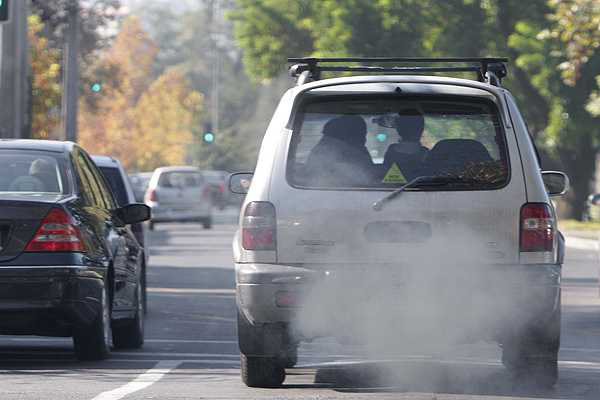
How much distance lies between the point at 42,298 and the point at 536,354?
10.6ft

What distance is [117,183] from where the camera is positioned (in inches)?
685

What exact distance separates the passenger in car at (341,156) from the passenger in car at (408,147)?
14 centimetres

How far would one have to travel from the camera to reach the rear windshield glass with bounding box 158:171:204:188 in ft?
146

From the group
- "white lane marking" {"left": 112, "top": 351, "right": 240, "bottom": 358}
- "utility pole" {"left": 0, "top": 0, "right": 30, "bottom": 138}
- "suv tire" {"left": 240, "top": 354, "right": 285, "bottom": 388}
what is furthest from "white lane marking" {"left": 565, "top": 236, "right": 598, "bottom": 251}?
"suv tire" {"left": 240, "top": 354, "right": 285, "bottom": 388}

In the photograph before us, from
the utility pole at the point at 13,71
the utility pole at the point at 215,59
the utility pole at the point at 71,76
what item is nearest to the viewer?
the utility pole at the point at 13,71

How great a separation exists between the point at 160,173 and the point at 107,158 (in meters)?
26.3

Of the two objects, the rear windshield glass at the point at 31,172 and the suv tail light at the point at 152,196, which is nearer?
the rear windshield glass at the point at 31,172

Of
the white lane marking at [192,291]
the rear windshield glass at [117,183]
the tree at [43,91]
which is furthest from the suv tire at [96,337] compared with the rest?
the tree at [43,91]

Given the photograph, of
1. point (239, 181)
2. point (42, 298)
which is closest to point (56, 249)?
point (42, 298)

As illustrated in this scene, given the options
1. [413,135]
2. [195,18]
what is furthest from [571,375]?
[195,18]

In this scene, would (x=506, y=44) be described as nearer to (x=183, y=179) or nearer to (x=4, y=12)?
(x=183, y=179)

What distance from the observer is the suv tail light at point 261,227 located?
31.9 feet

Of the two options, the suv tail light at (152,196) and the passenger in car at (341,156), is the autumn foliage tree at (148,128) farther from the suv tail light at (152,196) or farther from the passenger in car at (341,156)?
the passenger in car at (341,156)

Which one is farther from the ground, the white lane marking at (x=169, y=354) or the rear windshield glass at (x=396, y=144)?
the rear windshield glass at (x=396, y=144)
